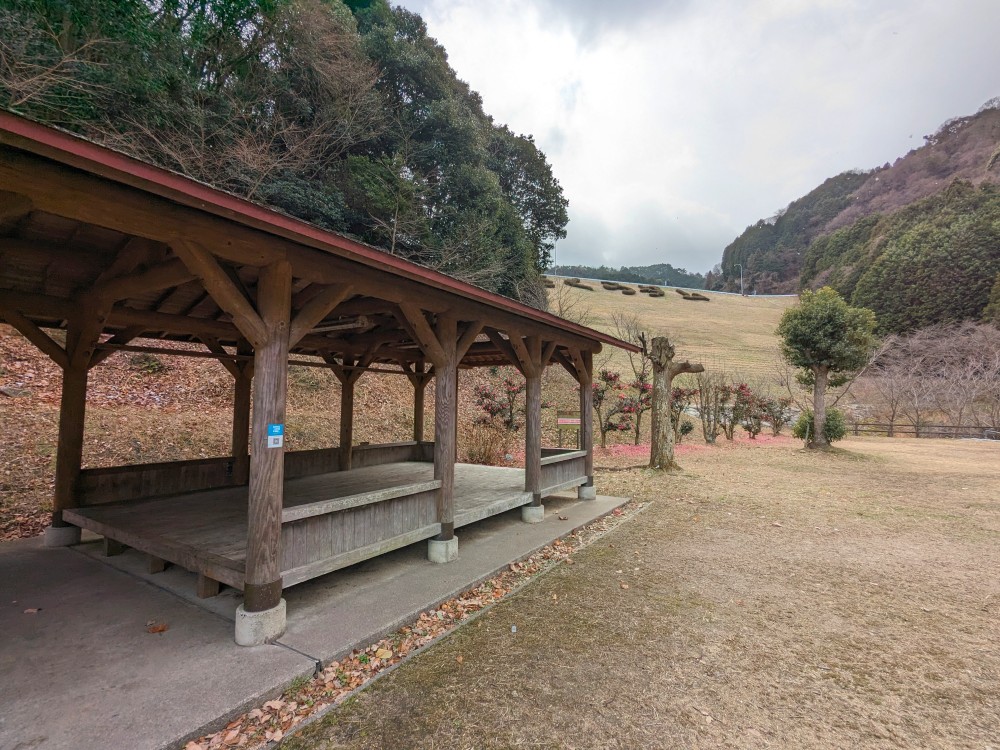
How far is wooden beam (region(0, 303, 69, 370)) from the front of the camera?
163 inches

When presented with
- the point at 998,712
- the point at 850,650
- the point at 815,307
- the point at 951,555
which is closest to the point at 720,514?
the point at 951,555

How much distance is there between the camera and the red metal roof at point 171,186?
1741 mm

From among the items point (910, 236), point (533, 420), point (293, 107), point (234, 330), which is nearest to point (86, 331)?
point (234, 330)

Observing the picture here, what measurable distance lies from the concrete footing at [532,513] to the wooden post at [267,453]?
3563 mm

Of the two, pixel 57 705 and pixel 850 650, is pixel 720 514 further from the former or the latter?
pixel 57 705

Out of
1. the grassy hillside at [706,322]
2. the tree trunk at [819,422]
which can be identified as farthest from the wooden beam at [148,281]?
the grassy hillside at [706,322]

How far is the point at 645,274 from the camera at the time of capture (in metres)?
101

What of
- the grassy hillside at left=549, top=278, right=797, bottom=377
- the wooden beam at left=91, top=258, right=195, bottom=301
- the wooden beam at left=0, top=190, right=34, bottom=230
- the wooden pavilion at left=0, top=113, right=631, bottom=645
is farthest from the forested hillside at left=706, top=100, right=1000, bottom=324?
the wooden beam at left=0, top=190, right=34, bottom=230

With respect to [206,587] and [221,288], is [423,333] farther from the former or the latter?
[206,587]

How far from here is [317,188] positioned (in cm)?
1351

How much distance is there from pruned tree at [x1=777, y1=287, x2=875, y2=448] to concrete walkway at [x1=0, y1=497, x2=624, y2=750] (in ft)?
46.9

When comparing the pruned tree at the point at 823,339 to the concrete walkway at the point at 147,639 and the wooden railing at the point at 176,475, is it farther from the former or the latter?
the wooden railing at the point at 176,475

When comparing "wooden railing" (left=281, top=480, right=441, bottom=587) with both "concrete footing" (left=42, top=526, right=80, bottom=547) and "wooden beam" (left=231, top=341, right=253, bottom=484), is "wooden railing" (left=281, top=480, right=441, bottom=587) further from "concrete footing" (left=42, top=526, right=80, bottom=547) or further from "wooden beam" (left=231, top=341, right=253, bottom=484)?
"concrete footing" (left=42, top=526, right=80, bottom=547)

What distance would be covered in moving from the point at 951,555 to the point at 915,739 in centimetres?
414
